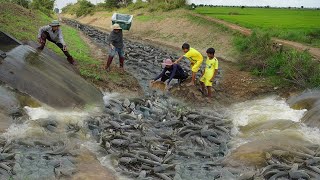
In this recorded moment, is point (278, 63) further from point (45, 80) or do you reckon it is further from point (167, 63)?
point (45, 80)

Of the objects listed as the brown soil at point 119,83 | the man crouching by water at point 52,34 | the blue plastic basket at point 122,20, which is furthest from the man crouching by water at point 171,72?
the blue plastic basket at point 122,20

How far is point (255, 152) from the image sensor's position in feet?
40.5

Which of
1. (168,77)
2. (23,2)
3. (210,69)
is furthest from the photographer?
(23,2)

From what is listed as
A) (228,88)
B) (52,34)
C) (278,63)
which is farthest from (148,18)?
(52,34)

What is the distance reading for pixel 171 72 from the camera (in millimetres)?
18953

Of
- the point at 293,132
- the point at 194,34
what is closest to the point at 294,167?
the point at 293,132

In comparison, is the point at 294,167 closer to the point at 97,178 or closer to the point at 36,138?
the point at 97,178

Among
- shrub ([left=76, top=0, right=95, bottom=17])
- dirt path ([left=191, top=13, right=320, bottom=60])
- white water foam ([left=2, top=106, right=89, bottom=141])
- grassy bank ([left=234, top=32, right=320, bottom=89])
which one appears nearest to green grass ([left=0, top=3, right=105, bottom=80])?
white water foam ([left=2, top=106, right=89, bottom=141])

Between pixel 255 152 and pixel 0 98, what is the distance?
29.6 feet

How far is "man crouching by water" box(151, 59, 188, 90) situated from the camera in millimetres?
18672

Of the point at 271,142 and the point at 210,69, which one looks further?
the point at 210,69

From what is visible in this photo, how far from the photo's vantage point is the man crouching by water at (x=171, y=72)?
735 inches

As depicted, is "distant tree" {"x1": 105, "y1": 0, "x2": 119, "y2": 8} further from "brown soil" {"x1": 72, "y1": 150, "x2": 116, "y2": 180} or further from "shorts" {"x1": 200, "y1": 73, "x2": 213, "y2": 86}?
"brown soil" {"x1": 72, "y1": 150, "x2": 116, "y2": 180}

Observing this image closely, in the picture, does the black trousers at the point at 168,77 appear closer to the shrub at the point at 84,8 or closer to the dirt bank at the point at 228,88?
the dirt bank at the point at 228,88
